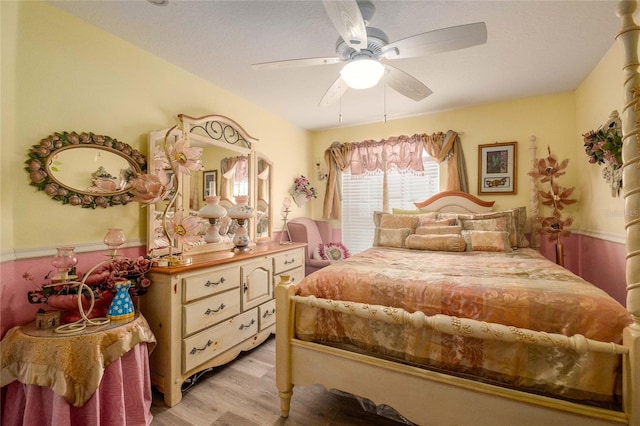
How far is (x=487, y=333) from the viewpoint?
45.3 inches

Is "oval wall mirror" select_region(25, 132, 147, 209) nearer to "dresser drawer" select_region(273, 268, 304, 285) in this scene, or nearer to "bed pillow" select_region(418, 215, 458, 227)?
"dresser drawer" select_region(273, 268, 304, 285)

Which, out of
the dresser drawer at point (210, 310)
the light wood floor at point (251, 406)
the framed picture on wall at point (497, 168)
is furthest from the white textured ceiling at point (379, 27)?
the light wood floor at point (251, 406)

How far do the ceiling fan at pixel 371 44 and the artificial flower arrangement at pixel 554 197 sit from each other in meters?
1.99

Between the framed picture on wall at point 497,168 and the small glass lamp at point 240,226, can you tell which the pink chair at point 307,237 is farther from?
the framed picture on wall at point 497,168

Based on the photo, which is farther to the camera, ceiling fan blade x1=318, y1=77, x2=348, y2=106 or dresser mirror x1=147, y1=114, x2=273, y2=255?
dresser mirror x1=147, y1=114, x2=273, y2=255

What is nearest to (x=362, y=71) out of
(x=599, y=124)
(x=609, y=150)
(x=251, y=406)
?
(x=609, y=150)

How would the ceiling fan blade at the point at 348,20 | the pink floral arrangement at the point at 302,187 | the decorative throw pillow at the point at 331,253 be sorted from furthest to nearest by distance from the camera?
the pink floral arrangement at the point at 302,187, the decorative throw pillow at the point at 331,253, the ceiling fan blade at the point at 348,20

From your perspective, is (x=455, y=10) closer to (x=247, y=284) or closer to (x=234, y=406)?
(x=247, y=284)

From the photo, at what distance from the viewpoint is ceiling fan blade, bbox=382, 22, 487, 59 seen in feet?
4.49

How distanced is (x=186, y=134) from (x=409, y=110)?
8.93 feet

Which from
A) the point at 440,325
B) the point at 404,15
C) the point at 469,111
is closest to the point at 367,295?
the point at 440,325

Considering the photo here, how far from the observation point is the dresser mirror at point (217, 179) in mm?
2164

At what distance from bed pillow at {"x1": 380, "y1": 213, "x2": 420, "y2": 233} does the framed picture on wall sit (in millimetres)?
1035

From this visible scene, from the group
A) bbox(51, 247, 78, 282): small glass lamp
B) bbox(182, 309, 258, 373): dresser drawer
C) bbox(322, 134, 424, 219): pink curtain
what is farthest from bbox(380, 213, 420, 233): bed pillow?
bbox(51, 247, 78, 282): small glass lamp
